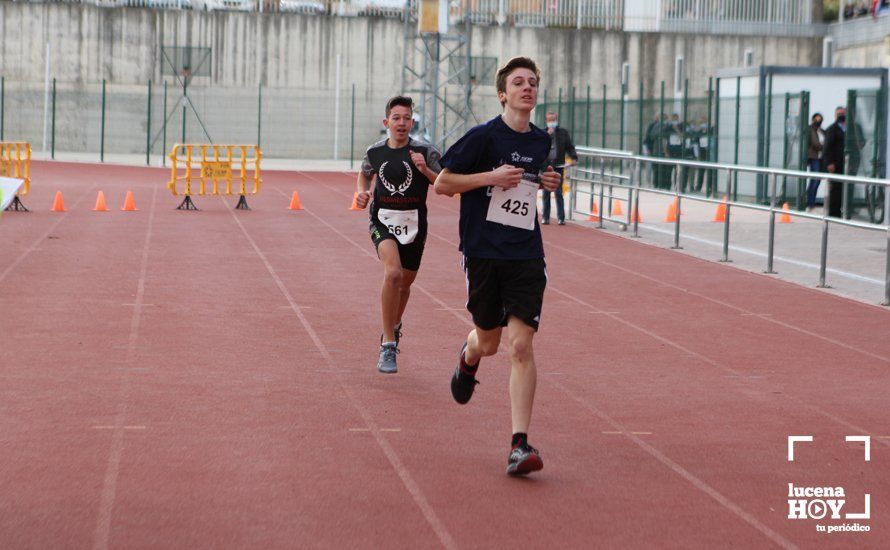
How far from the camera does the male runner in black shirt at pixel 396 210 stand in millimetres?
9406

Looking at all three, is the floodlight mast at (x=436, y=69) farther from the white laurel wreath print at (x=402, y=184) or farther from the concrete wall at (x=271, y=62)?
the white laurel wreath print at (x=402, y=184)

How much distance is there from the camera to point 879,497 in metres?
6.36

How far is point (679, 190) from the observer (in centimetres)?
1897

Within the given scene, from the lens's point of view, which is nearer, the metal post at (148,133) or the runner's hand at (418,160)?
the runner's hand at (418,160)

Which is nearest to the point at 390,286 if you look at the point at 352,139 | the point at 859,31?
the point at 352,139

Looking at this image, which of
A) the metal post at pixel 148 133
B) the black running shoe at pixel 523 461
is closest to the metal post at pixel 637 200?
the black running shoe at pixel 523 461

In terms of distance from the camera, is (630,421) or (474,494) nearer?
(474,494)

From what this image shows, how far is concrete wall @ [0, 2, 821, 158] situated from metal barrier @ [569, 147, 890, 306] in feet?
72.9

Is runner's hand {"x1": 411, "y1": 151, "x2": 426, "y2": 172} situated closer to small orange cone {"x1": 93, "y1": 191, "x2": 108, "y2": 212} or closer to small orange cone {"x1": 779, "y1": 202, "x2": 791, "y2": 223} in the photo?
small orange cone {"x1": 779, "y1": 202, "x2": 791, "y2": 223}

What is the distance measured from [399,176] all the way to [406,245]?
0.45 meters

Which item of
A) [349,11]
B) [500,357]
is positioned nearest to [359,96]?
[349,11]

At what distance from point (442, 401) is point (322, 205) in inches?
727

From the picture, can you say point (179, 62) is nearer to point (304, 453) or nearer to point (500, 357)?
point (500, 357)

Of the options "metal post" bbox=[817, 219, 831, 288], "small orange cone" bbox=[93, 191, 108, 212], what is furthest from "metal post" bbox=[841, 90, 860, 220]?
"small orange cone" bbox=[93, 191, 108, 212]
